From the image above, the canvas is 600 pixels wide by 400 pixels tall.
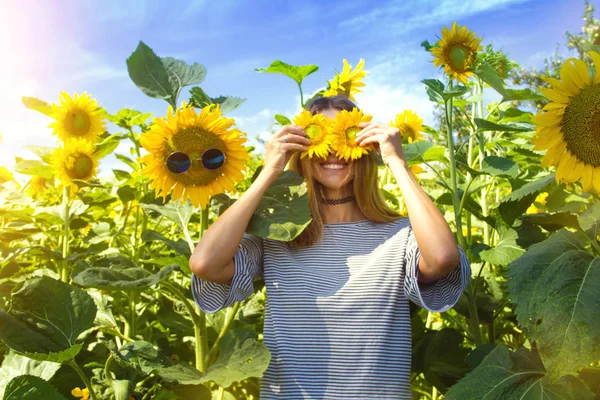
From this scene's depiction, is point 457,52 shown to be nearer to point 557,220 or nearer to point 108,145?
point 557,220

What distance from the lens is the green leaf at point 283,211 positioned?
55.4 inches

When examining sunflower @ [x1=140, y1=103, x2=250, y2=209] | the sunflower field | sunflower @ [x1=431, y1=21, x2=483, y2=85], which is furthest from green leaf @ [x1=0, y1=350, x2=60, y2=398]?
sunflower @ [x1=431, y1=21, x2=483, y2=85]

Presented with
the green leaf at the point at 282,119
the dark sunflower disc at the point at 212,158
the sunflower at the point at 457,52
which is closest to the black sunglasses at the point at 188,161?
the dark sunflower disc at the point at 212,158

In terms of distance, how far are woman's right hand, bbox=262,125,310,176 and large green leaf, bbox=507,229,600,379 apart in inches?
27.3

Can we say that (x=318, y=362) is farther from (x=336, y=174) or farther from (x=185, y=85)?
(x=185, y=85)

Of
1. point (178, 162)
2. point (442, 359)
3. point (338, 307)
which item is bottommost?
point (442, 359)

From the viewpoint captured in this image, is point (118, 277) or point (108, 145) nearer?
point (118, 277)

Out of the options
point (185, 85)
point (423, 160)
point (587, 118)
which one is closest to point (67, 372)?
point (185, 85)

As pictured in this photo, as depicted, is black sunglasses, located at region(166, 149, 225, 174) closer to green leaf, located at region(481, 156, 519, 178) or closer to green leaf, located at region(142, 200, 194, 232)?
green leaf, located at region(142, 200, 194, 232)

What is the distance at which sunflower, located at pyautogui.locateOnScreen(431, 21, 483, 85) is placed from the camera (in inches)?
65.4

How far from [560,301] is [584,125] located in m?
0.38

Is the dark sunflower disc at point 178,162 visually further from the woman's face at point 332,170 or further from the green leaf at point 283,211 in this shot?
the woman's face at point 332,170

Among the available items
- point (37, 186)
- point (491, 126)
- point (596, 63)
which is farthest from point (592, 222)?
point (37, 186)

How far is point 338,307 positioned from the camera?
5.18ft
